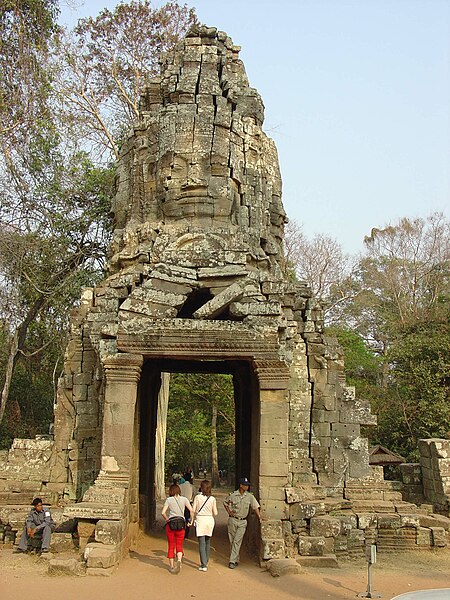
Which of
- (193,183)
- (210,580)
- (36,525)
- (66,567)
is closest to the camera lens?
(66,567)

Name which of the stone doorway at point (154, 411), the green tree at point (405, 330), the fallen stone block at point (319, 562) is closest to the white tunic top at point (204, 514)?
the fallen stone block at point (319, 562)

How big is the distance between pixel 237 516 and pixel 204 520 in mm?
587

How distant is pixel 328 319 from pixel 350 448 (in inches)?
819

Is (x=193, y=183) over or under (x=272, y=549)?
over

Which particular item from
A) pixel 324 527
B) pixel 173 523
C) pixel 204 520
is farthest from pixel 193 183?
pixel 324 527

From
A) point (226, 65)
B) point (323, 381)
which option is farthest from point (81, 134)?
point (323, 381)

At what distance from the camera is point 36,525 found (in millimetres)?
9961

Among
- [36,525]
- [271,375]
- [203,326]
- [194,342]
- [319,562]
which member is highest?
[203,326]

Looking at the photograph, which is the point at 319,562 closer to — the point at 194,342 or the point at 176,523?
the point at 176,523

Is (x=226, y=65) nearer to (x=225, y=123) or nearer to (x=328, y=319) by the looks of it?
(x=225, y=123)

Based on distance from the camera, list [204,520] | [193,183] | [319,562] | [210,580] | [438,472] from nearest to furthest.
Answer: [210,580] → [204,520] → [319,562] → [193,183] → [438,472]

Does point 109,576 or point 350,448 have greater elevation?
→ point 350,448

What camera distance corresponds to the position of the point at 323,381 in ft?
41.5

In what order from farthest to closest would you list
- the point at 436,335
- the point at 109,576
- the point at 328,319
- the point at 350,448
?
the point at 328,319, the point at 436,335, the point at 350,448, the point at 109,576
